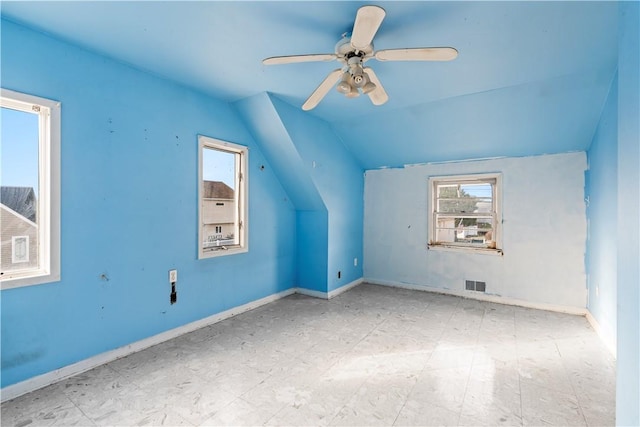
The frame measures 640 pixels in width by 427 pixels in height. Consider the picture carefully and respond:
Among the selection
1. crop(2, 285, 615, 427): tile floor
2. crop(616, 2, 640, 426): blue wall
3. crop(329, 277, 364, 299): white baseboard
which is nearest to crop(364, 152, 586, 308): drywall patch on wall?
crop(329, 277, 364, 299): white baseboard

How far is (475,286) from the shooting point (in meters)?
4.11

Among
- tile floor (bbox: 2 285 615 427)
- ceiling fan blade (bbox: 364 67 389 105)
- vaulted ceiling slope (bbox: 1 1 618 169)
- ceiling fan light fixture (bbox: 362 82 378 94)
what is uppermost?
vaulted ceiling slope (bbox: 1 1 618 169)

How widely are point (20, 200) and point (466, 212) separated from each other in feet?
15.6

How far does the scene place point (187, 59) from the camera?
2.38 m

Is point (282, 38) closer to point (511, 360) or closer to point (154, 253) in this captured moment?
point (154, 253)

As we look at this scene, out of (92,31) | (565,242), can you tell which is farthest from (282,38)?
(565,242)

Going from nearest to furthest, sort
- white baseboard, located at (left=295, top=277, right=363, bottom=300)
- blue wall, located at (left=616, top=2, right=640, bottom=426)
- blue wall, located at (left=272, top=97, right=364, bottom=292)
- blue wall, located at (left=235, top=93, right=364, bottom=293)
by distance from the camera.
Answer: blue wall, located at (left=616, top=2, right=640, bottom=426)
blue wall, located at (left=235, top=93, right=364, bottom=293)
blue wall, located at (left=272, top=97, right=364, bottom=292)
white baseboard, located at (left=295, top=277, right=363, bottom=300)

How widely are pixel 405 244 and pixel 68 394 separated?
13.4 ft

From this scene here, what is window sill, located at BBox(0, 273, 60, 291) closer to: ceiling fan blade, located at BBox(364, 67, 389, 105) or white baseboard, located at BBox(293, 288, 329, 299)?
ceiling fan blade, located at BBox(364, 67, 389, 105)

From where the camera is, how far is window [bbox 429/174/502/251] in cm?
408

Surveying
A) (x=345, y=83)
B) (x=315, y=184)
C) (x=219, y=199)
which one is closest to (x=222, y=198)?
(x=219, y=199)

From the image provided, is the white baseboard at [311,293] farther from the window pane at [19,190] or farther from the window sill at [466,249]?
the window pane at [19,190]

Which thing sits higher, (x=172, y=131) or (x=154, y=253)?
(x=172, y=131)

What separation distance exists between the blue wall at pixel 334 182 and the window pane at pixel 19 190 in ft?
6.60
